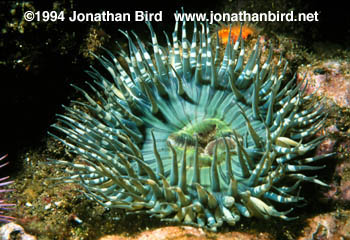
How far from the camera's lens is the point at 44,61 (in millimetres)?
4590

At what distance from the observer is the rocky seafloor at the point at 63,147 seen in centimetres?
359

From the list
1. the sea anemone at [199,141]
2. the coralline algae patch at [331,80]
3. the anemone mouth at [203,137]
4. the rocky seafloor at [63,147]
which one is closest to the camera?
the sea anemone at [199,141]

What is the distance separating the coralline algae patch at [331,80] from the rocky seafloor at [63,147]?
14 mm

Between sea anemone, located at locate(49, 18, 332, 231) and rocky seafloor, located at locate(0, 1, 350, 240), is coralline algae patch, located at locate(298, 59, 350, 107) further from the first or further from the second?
sea anemone, located at locate(49, 18, 332, 231)

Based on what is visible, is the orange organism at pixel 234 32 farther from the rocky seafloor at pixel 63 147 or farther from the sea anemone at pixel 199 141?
the sea anemone at pixel 199 141

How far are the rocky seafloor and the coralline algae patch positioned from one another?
14 millimetres

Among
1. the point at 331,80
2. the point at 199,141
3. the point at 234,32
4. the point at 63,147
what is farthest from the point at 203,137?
the point at 234,32

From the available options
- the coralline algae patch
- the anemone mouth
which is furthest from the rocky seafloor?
the anemone mouth

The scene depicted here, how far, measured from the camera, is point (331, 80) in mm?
4766

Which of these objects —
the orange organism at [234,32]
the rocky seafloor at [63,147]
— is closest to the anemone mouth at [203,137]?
the rocky seafloor at [63,147]

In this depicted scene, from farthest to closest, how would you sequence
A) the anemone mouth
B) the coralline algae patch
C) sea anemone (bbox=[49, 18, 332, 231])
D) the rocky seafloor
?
the coralline algae patch → the anemone mouth → the rocky seafloor → sea anemone (bbox=[49, 18, 332, 231])

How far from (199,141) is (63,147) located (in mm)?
2415

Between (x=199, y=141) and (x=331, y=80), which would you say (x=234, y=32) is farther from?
(x=199, y=141)

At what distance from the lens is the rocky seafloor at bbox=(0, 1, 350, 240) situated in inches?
141
